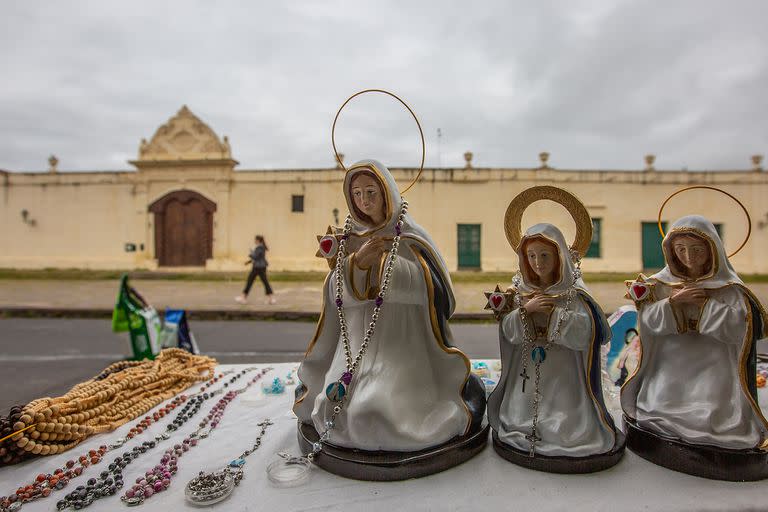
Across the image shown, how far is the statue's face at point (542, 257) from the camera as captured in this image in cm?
278

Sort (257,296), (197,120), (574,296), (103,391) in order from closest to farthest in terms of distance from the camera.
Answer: (574,296)
(103,391)
(257,296)
(197,120)

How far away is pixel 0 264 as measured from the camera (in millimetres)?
18438

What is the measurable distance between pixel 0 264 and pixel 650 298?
22852 mm

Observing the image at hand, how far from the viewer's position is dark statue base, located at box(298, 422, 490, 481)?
248 cm

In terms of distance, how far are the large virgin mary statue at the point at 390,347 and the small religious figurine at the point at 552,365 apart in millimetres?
268

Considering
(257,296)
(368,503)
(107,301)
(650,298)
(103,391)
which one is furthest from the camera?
(257,296)

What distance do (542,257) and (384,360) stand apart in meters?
1.12

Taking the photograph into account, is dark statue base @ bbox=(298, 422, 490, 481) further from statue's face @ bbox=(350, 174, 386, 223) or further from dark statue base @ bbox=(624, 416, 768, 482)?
statue's face @ bbox=(350, 174, 386, 223)

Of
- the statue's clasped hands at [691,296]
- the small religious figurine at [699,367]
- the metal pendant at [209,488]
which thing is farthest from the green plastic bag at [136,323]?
the statue's clasped hands at [691,296]

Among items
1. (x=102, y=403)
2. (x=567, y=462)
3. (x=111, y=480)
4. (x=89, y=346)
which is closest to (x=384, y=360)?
(x=567, y=462)

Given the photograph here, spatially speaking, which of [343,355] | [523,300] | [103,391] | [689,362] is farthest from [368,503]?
[103,391]

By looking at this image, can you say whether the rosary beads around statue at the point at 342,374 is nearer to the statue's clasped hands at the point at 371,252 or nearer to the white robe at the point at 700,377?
the statue's clasped hands at the point at 371,252

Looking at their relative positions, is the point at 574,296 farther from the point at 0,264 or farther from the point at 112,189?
the point at 0,264

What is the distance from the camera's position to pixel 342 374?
110 inches
